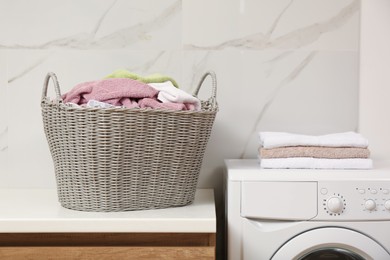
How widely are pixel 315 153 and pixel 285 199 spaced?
0.70ft

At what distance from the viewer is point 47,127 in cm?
143

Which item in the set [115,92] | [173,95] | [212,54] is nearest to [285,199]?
[173,95]

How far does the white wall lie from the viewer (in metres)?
1.84

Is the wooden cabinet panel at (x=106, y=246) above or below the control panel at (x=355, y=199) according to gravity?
below

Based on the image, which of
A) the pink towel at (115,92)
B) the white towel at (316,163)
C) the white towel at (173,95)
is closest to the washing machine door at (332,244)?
the white towel at (316,163)

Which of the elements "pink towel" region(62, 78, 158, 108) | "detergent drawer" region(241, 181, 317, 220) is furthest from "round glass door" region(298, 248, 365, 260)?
"pink towel" region(62, 78, 158, 108)

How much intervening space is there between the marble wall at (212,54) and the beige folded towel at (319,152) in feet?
1.07

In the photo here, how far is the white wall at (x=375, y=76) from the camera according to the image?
1845mm

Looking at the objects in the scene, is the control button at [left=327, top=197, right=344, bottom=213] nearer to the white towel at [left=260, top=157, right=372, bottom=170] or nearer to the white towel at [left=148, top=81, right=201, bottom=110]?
the white towel at [left=260, top=157, right=372, bottom=170]

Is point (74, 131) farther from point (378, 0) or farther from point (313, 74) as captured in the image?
point (378, 0)

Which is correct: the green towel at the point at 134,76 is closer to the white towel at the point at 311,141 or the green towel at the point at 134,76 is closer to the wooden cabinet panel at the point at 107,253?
the white towel at the point at 311,141

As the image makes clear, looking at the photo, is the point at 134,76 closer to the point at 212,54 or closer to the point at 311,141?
the point at 212,54

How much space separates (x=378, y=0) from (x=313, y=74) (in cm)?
36

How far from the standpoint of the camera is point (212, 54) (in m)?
1.85
